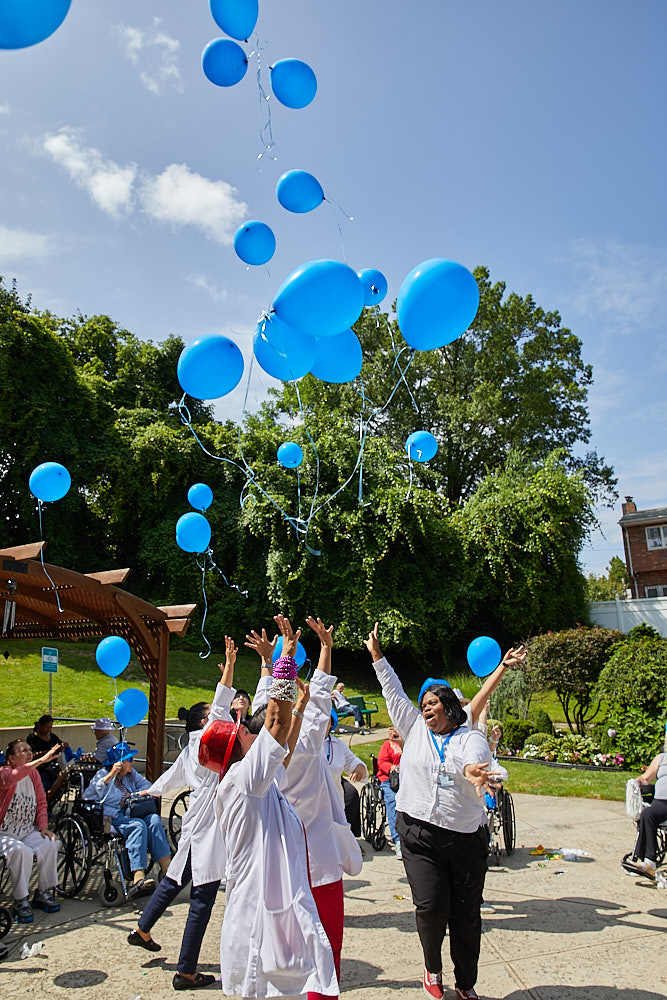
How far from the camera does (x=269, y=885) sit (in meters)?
2.73

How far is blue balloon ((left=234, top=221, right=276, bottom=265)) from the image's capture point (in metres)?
5.68

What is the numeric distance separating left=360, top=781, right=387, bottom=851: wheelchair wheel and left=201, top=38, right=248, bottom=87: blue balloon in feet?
22.8

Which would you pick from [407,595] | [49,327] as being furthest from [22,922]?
[49,327]

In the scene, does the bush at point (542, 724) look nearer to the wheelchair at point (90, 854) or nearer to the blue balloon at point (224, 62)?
the wheelchair at point (90, 854)

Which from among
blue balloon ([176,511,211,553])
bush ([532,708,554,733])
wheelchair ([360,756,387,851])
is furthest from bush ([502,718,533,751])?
blue balloon ([176,511,211,553])

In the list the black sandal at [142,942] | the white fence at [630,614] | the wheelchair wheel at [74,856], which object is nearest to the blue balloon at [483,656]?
the black sandal at [142,942]

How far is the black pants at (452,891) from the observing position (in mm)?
3361

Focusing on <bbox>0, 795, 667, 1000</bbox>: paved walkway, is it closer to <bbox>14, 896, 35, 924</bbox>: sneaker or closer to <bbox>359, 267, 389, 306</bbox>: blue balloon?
<bbox>14, 896, 35, 924</bbox>: sneaker

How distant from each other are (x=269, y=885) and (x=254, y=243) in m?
4.83

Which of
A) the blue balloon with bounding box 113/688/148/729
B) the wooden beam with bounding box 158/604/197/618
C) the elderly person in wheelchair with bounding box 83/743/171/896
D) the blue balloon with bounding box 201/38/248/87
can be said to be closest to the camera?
the blue balloon with bounding box 201/38/248/87

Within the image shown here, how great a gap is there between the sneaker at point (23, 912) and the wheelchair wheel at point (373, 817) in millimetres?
3481

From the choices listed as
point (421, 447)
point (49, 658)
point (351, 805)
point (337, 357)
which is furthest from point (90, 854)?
point (421, 447)

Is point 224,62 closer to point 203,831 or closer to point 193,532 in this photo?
point 193,532

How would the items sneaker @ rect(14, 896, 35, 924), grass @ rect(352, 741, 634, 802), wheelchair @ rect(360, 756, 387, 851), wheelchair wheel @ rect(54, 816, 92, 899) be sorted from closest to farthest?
1. sneaker @ rect(14, 896, 35, 924)
2. wheelchair wheel @ rect(54, 816, 92, 899)
3. wheelchair @ rect(360, 756, 387, 851)
4. grass @ rect(352, 741, 634, 802)
